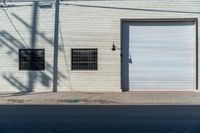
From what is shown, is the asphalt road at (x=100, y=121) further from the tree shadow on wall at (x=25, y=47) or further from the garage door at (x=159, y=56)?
the tree shadow on wall at (x=25, y=47)

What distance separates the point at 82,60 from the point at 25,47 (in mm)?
2967

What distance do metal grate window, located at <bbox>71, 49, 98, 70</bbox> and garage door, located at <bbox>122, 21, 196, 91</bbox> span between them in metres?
1.55

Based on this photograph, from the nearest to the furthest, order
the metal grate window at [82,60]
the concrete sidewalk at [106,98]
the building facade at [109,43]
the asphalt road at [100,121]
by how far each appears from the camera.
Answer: the asphalt road at [100,121], the concrete sidewalk at [106,98], the building facade at [109,43], the metal grate window at [82,60]

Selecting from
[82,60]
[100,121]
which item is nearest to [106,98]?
[82,60]

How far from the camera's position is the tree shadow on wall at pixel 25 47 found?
29953 millimetres

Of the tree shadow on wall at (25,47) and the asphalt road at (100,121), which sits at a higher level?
the tree shadow on wall at (25,47)

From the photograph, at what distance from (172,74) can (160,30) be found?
7.47ft

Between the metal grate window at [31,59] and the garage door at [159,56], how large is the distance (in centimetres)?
413

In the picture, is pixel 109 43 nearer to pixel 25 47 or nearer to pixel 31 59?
pixel 31 59

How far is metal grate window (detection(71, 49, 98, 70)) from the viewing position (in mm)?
29875

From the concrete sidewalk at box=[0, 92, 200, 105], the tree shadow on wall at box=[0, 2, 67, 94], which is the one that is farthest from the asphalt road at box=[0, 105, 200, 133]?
the tree shadow on wall at box=[0, 2, 67, 94]

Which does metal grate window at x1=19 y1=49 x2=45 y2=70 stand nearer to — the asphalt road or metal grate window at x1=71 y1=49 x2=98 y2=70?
metal grate window at x1=71 y1=49 x2=98 y2=70

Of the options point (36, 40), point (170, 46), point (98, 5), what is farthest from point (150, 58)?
point (36, 40)

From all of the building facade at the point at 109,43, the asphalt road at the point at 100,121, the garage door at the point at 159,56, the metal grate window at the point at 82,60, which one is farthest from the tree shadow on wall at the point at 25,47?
the asphalt road at the point at 100,121
